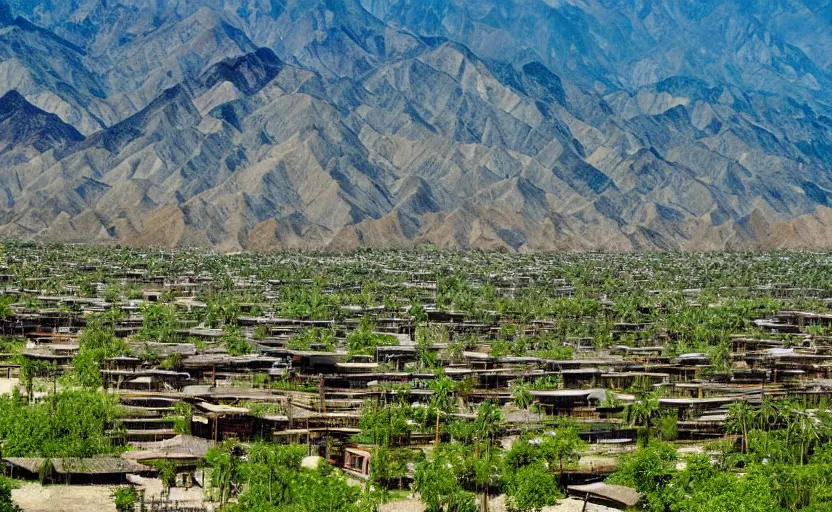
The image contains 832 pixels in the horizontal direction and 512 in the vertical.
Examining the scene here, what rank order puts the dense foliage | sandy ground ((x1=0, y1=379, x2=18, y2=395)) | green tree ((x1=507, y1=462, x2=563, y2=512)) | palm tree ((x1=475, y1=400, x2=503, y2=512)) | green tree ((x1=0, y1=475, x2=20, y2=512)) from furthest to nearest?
sandy ground ((x1=0, y1=379, x2=18, y2=395))
the dense foliage
palm tree ((x1=475, y1=400, x2=503, y2=512))
green tree ((x1=507, y1=462, x2=563, y2=512))
green tree ((x1=0, y1=475, x2=20, y2=512))

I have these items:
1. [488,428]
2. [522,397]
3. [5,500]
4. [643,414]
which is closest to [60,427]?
[5,500]

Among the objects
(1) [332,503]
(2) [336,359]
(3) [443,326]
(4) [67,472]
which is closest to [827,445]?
(1) [332,503]

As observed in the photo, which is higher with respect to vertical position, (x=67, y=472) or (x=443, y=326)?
(x=443, y=326)

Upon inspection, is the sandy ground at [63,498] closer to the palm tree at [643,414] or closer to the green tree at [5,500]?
the green tree at [5,500]

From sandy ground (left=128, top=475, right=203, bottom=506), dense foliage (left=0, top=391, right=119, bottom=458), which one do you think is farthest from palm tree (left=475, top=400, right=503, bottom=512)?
dense foliage (left=0, top=391, right=119, bottom=458)

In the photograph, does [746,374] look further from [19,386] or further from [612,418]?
[19,386]

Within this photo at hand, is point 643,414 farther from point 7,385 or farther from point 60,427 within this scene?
point 7,385

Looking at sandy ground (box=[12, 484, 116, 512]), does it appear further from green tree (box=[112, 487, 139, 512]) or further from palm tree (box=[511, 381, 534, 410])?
palm tree (box=[511, 381, 534, 410])
